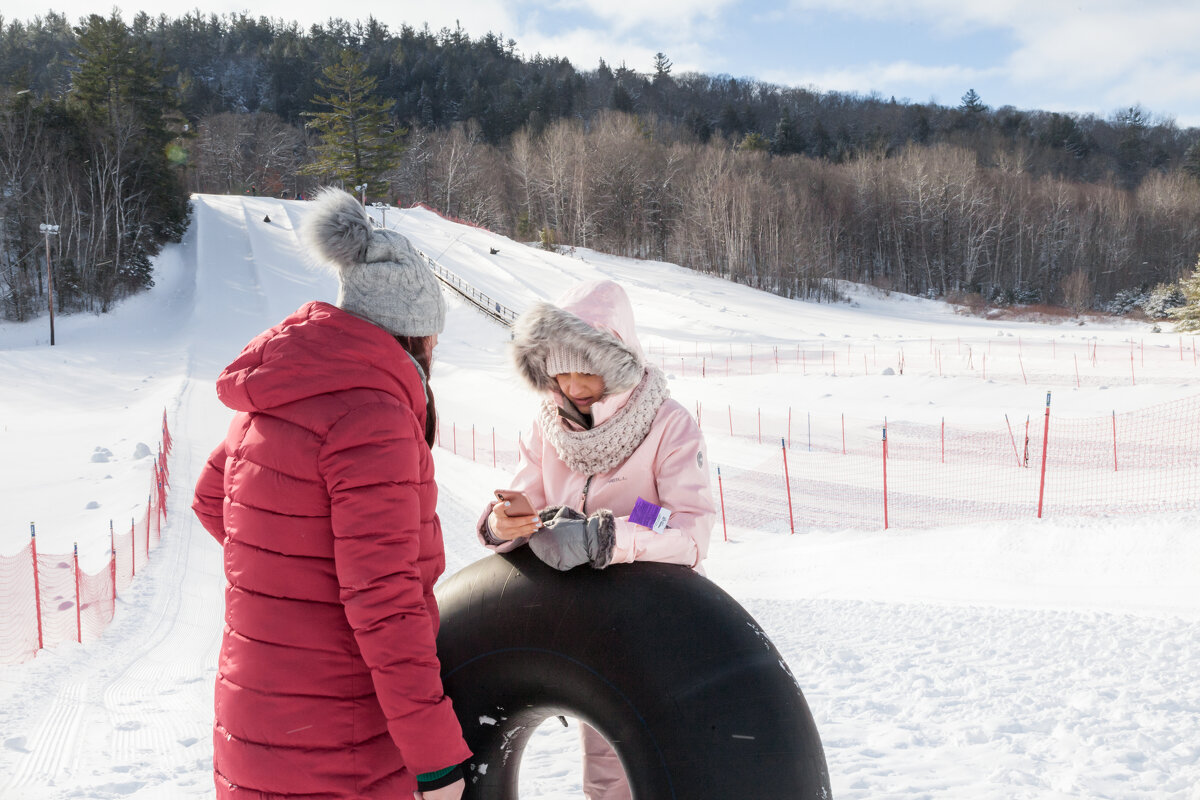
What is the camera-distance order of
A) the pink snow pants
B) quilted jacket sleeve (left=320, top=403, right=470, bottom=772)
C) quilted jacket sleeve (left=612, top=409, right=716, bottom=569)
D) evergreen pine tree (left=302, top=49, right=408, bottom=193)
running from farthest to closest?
evergreen pine tree (left=302, top=49, right=408, bottom=193) → the pink snow pants → quilted jacket sleeve (left=612, top=409, right=716, bottom=569) → quilted jacket sleeve (left=320, top=403, right=470, bottom=772)

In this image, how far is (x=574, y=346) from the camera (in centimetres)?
215

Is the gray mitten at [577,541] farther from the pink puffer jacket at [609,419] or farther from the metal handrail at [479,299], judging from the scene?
the metal handrail at [479,299]

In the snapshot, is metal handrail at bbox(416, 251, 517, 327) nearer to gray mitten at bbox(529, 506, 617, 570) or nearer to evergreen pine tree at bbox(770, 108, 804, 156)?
gray mitten at bbox(529, 506, 617, 570)

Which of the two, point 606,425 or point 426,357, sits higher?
point 426,357

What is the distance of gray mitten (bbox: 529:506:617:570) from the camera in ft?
5.88

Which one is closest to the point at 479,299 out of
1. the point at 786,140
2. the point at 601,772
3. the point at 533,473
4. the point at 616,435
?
the point at 533,473

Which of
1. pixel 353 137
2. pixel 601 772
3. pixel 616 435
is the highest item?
pixel 353 137

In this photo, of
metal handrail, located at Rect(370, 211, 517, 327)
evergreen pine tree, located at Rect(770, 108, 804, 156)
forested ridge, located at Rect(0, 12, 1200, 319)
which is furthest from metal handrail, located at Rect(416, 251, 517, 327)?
evergreen pine tree, located at Rect(770, 108, 804, 156)

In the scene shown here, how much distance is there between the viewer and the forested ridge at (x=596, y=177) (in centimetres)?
3525

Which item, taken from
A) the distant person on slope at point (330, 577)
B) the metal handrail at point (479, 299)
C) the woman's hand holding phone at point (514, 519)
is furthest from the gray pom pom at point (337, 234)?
the metal handrail at point (479, 299)

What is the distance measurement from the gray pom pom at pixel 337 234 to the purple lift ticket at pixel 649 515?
90 centimetres

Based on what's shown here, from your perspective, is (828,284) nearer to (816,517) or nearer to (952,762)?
(816,517)

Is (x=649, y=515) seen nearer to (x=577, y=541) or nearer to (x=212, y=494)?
(x=577, y=541)

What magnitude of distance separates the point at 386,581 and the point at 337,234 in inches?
33.0
